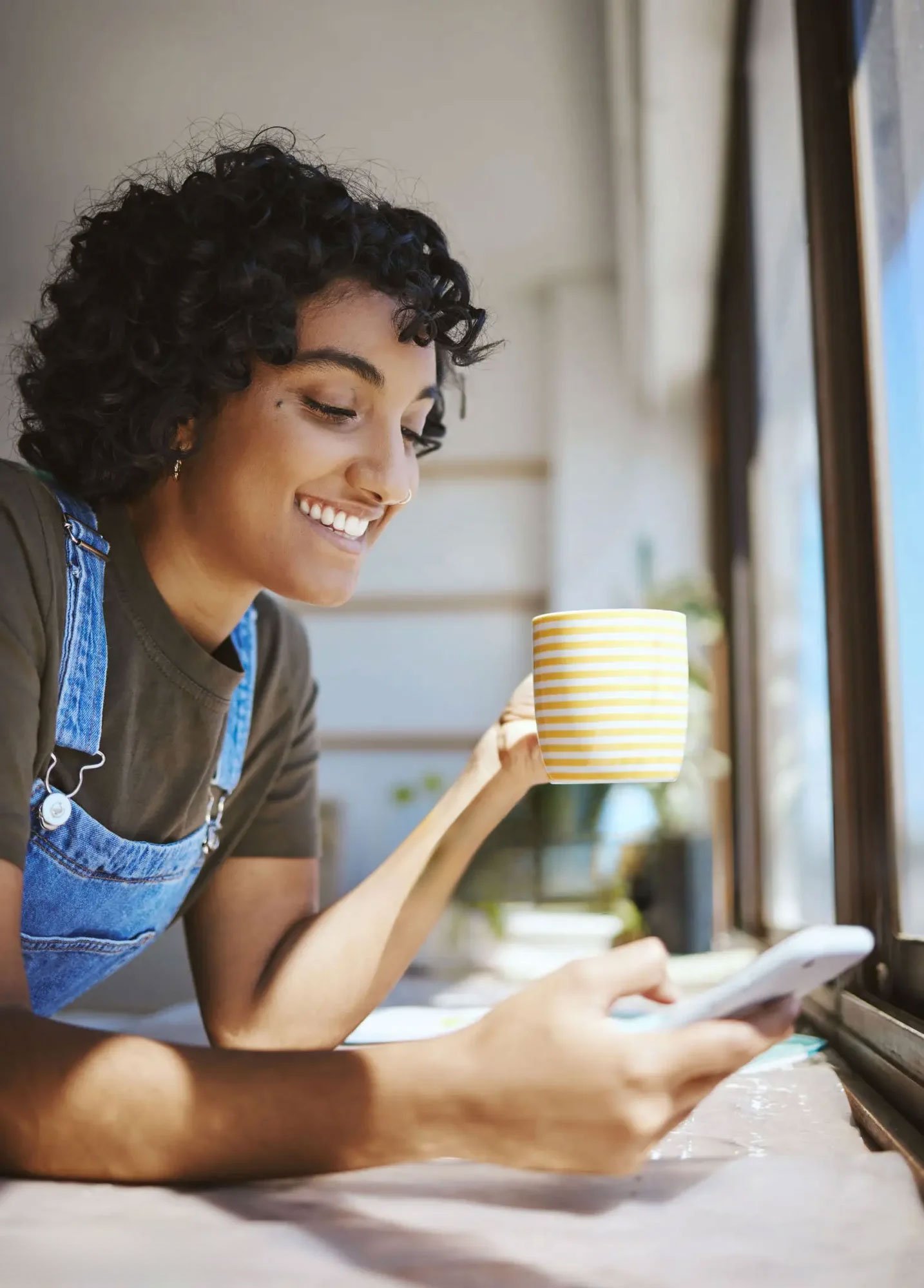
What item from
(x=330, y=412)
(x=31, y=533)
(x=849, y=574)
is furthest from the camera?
(x=849, y=574)

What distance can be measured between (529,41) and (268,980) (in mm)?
2773

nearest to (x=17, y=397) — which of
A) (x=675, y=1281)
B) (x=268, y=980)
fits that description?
(x=268, y=980)

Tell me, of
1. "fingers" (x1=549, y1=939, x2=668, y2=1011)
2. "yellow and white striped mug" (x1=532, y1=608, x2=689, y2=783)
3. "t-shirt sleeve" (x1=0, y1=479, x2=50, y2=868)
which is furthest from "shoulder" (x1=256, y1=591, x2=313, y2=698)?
"fingers" (x1=549, y1=939, x2=668, y2=1011)

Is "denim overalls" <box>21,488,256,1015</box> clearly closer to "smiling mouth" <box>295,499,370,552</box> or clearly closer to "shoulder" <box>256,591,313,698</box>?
"shoulder" <box>256,591,313,698</box>

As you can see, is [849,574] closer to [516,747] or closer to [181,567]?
[516,747]

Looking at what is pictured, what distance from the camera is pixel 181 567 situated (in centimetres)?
105

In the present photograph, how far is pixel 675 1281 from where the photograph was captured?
0.50 metres

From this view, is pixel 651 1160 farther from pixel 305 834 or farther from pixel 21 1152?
pixel 305 834

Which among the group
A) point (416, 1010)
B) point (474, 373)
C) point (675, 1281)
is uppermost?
point (474, 373)

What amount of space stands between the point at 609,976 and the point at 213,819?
69 cm

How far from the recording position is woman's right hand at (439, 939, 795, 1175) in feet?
1.63

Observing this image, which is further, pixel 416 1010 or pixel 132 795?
pixel 416 1010

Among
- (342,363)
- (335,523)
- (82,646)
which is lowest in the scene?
(82,646)

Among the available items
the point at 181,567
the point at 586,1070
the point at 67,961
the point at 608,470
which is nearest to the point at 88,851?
the point at 67,961
